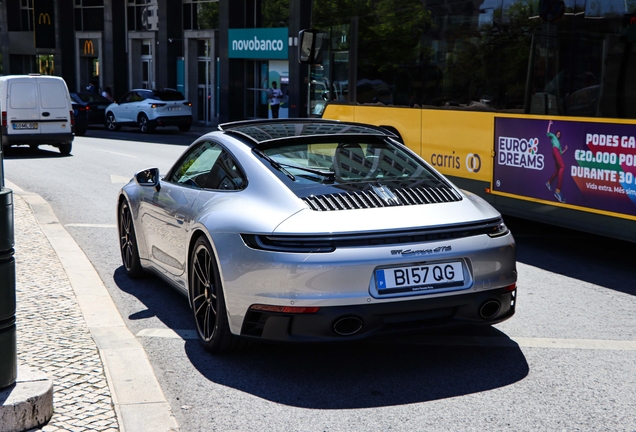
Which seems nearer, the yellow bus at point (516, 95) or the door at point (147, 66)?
the yellow bus at point (516, 95)

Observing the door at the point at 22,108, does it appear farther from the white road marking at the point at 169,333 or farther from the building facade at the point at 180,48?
the white road marking at the point at 169,333

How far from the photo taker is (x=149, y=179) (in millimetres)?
6590

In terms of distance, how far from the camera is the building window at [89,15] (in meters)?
47.0

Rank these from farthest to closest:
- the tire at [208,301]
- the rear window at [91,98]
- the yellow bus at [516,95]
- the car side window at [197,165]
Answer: the rear window at [91,98]
the yellow bus at [516,95]
the car side window at [197,165]
the tire at [208,301]

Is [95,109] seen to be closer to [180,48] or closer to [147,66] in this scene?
[180,48]

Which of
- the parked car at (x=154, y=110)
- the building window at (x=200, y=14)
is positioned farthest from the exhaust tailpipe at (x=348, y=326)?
the building window at (x=200, y=14)

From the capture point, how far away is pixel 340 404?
172 inches

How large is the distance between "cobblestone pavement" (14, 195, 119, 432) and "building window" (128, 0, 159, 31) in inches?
1417

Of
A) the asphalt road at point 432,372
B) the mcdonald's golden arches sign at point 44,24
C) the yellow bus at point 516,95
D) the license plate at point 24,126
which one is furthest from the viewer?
the mcdonald's golden arches sign at point 44,24

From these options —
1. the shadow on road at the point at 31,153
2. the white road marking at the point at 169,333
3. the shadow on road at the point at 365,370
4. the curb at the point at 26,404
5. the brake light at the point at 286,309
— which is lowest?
the shadow on road at the point at 31,153

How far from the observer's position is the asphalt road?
4.18 meters

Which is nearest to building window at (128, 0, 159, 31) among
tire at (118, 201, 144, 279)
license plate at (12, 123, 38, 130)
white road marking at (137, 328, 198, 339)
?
license plate at (12, 123, 38, 130)

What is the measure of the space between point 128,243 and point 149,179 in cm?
106

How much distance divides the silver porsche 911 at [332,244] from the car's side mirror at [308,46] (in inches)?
303
